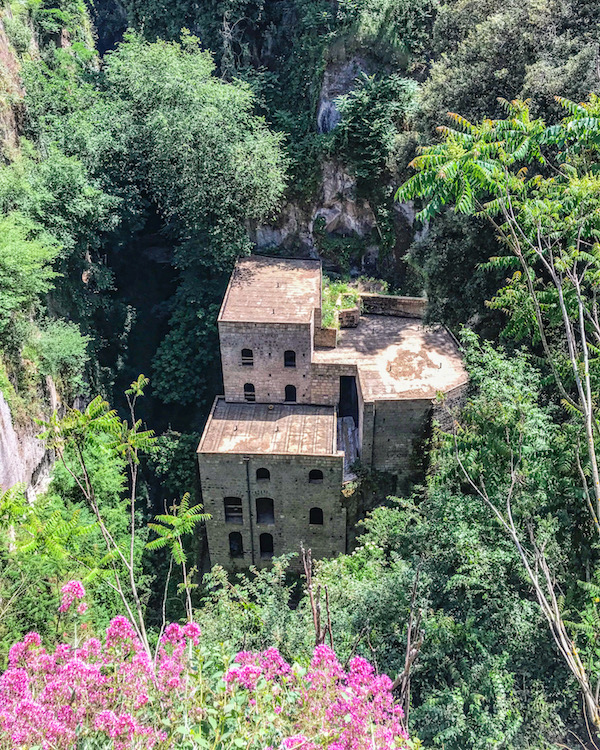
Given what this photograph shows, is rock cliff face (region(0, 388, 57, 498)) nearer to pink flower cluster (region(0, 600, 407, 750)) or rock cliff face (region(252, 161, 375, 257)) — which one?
pink flower cluster (region(0, 600, 407, 750))

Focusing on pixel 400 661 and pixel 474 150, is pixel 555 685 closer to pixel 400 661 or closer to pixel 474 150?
pixel 400 661

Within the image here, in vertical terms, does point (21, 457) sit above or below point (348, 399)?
above

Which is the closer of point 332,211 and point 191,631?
point 191,631

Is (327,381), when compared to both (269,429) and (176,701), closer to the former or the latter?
(269,429)

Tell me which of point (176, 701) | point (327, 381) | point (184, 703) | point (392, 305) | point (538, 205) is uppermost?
point (538, 205)

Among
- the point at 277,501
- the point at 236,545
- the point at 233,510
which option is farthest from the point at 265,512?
the point at 236,545

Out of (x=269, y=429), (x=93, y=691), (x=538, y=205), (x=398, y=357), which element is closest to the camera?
(x=93, y=691)
